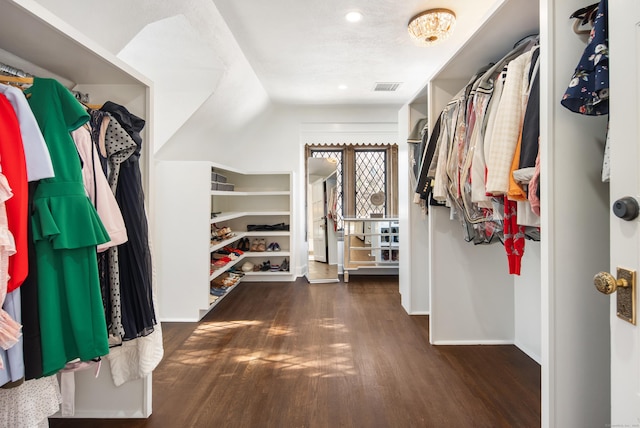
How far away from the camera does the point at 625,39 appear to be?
30.4 inches

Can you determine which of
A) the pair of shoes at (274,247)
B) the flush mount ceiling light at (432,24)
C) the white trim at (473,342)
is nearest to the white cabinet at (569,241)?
the white trim at (473,342)

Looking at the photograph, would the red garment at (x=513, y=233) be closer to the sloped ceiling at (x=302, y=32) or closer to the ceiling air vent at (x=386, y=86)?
the sloped ceiling at (x=302, y=32)

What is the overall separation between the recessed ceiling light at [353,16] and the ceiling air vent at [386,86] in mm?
1411

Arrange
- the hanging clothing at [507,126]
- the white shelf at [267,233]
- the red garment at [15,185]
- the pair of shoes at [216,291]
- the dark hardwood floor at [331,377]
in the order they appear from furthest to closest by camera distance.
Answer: the white shelf at [267,233], the pair of shoes at [216,291], the dark hardwood floor at [331,377], the hanging clothing at [507,126], the red garment at [15,185]

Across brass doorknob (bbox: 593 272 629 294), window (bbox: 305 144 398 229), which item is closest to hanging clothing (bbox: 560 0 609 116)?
brass doorknob (bbox: 593 272 629 294)

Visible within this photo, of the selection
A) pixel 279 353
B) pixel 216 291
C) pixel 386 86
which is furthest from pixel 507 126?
pixel 386 86

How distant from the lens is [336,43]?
2.90m

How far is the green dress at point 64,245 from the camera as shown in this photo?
37.4 inches

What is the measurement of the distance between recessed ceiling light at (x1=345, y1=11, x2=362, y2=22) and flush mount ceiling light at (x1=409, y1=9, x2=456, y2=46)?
1.27 feet

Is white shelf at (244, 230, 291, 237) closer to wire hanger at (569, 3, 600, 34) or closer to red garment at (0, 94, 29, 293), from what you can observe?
red garment at (0, 94, 29, 293)

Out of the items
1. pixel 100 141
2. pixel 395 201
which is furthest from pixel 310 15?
pixel 395 201

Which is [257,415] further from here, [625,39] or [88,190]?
[625,39]

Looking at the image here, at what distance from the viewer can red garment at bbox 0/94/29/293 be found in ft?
2.86

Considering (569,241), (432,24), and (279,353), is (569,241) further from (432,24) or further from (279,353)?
(432,24)
